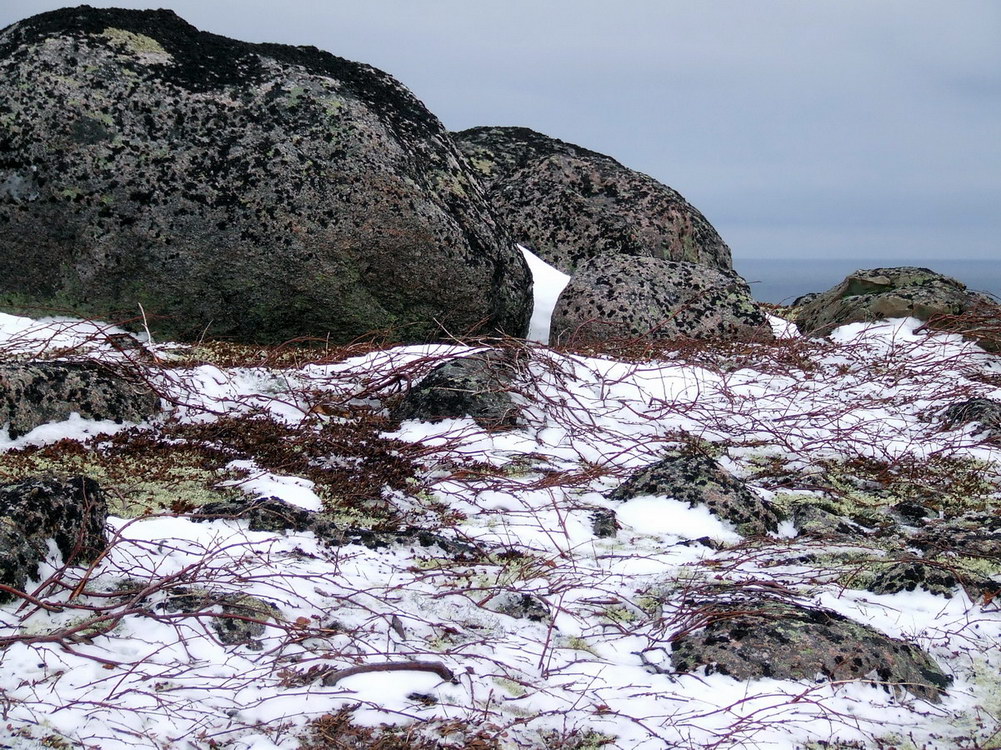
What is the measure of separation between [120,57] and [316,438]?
11.6 ft

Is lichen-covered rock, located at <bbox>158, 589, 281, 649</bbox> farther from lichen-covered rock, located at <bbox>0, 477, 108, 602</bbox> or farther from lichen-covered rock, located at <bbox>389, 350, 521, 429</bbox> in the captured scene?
lichen-covered rock, located at <bbox>389, 350, 521, 429</bbox>

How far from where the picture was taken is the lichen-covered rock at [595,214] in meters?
9.72

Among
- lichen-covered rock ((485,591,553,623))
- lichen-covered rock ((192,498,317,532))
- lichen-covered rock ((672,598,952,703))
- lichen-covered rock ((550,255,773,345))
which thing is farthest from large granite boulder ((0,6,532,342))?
lichen-covered rock ((672,598,952,703))

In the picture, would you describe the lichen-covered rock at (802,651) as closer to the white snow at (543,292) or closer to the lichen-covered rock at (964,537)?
the lichen-covered rock at (964,537)

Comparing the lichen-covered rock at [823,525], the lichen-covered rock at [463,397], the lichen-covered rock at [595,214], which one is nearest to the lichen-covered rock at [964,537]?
the lichen-covered rock at [823,525]

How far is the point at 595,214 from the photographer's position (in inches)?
388

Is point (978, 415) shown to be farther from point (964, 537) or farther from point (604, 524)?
point (604, 524)

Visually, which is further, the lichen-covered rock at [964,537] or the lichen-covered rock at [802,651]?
the lichen-covered rock at [964,537]

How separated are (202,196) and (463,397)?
101 inches

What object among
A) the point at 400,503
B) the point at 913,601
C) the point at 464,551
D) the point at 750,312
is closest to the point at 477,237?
the point at 750,312

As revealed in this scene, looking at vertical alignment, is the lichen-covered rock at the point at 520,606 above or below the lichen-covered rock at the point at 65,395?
below

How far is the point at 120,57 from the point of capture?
6562 mm

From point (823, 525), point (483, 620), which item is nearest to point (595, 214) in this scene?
point (823, 525)

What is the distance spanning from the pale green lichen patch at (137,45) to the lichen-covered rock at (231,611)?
15.9 feet
